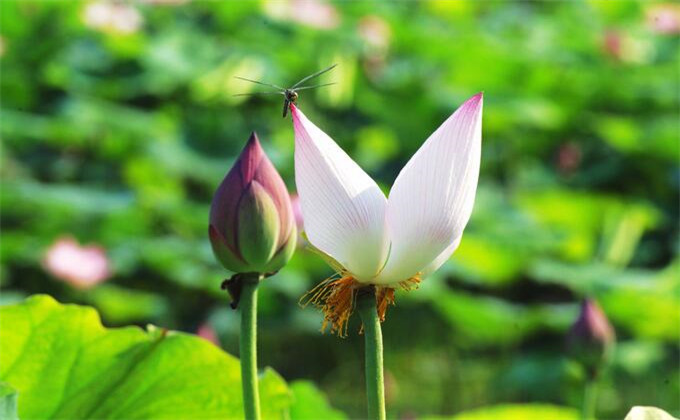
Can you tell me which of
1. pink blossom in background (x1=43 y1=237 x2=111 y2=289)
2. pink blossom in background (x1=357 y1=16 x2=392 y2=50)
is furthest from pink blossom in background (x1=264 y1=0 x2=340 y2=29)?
pink blossom in background (x1=43 y1=237 x2=111 y2=289)

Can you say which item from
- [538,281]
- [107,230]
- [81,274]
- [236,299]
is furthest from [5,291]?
[236,299]

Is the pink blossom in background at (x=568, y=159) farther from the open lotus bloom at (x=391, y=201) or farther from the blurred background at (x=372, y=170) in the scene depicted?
the open lotus bloom at (x=391, y=201)

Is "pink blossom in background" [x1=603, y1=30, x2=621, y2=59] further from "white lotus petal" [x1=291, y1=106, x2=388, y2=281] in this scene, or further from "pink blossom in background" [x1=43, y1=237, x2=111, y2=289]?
"white lotus petal" [x1=291, y1=106, x2=388, y2=281]

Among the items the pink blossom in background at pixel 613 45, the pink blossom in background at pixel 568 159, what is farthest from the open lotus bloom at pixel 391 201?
the pink blossom in background at pixel 613 45

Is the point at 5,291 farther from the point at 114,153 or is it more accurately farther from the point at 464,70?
the point at 464,70

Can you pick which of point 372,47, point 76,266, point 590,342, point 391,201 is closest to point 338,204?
point 391,201
